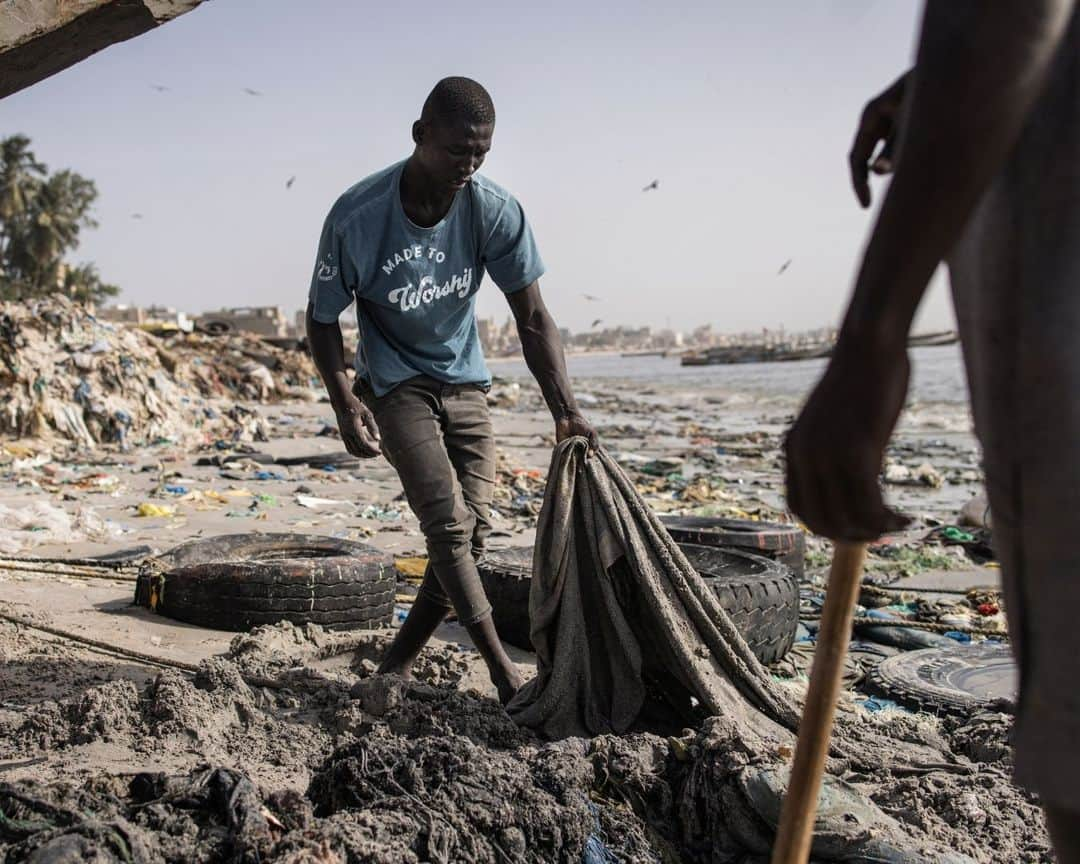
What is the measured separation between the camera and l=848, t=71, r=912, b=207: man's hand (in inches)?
63.4

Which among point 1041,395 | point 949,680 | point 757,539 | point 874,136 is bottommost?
point 949,680

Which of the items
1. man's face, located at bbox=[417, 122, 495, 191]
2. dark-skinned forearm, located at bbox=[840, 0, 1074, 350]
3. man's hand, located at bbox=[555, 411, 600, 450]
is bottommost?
man's hand, located at bbox=[555, 411, 600, 450]

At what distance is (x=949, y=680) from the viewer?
4.10m

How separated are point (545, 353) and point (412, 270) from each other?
0.63 metres

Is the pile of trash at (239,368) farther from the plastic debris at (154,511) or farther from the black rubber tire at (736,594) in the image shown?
the black rubber tire at (736,594)

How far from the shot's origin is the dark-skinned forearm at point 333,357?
3.73 metres

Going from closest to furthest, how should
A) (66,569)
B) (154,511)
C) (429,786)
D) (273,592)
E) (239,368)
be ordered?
(429,786)
(273,592)
(66,569)
(154,511)
(239,368)

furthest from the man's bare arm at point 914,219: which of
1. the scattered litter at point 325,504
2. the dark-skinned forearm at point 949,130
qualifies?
the scattered litter at point 325,504

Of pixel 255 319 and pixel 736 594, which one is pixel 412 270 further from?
pixel 255 319

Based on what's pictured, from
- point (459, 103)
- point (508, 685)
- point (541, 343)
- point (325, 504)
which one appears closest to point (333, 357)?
point (541, 343)

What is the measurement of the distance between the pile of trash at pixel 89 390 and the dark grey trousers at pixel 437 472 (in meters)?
10.2

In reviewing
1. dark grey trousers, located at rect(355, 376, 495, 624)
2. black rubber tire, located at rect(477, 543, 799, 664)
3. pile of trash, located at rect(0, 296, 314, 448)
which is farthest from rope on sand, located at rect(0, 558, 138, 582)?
pile of trash, located at rect(0, 296, 314, 448)

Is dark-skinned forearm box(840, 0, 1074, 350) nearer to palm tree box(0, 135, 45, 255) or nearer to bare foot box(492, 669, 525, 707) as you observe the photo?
bare foot box(492, 669, 525, 707)

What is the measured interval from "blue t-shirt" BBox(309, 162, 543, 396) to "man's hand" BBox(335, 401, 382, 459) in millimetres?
143
